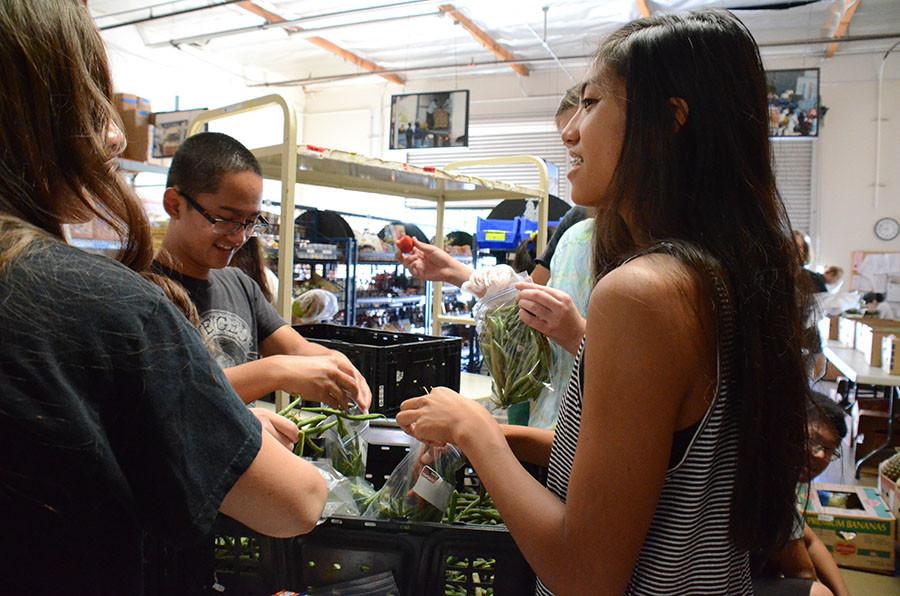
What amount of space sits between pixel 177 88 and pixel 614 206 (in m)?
9.73

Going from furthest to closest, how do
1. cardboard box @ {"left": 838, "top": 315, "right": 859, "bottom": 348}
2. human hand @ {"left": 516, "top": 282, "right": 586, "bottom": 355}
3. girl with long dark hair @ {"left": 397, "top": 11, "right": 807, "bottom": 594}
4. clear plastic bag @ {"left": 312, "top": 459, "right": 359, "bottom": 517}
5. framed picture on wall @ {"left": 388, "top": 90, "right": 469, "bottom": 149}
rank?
framed picture on wall @ {"left": 388, "top": 90, "right": 469, "bottom": 149} < cardboard box @ {"left": 838, "top": 315, "right": 859, "bottom": 348} < human hand @ {"left": 516, "top": 282, "right": 586, "bottom": 355} < clear plastic bag @ {"left": 312, "top": 459, "right": 359, "bottom": 517} < girl with long dark hair @ {"left": 397, "top": 11, "right": 807, "bottom": 594}

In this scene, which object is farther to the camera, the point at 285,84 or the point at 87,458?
the point at 285,84

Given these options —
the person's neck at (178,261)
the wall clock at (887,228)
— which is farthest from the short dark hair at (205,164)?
the wall clock at (887,228)

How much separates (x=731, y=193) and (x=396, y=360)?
1350 mm

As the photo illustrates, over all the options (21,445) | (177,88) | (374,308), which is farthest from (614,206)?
(177,88)

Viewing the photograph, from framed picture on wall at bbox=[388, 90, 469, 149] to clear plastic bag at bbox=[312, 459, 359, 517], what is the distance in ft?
25.0

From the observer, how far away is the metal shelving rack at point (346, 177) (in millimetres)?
2281

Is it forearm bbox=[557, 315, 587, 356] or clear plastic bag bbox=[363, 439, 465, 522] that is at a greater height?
forearm bbox=[557, 315, 587, 356]

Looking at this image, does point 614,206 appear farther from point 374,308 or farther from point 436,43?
point 436,43

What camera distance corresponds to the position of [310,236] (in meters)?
6.17

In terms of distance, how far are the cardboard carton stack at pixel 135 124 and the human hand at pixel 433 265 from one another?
89.7 inches

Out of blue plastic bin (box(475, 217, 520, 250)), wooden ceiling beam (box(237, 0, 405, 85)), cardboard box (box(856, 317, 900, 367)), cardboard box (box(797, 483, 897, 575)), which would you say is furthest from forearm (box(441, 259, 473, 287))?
wooden ceiling beam (box(237, 0, 405, 85))

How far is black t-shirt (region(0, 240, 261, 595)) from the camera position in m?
0.63

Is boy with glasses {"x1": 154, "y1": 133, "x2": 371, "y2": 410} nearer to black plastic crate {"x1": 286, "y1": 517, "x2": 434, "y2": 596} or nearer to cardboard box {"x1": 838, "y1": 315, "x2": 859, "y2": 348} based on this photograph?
black plastic crate {"x1": 286, "y1": 517, "x2": 434, "y2": 596}
